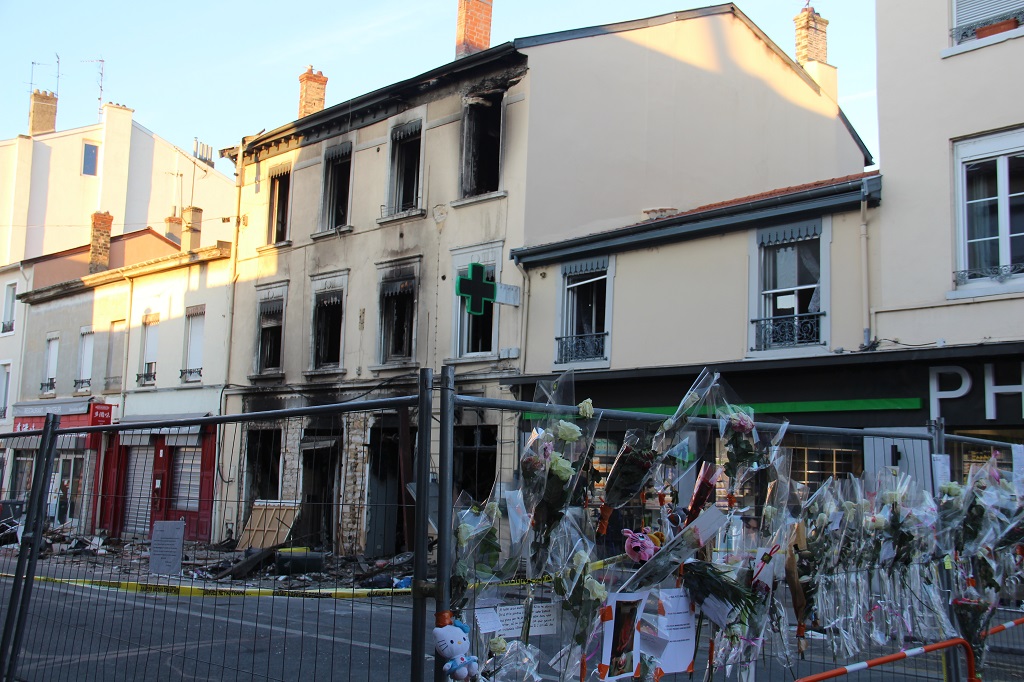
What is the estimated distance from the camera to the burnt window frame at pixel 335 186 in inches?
890

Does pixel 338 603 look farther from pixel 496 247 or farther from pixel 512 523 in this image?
pixel 496 247

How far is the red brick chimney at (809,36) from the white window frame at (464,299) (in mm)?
10372

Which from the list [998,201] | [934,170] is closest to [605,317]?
[934,170]

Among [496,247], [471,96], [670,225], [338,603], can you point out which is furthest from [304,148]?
[338,603]

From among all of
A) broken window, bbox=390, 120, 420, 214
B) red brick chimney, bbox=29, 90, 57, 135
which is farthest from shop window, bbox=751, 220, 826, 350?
red brick chimney, bbox=29, 90, 57, 135

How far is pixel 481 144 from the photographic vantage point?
19406mm

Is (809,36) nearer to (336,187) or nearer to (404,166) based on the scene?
(404,166)

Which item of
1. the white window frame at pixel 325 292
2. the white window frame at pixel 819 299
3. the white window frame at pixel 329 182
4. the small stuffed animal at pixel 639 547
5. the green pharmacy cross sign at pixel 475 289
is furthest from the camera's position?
the white window frame at pixel 329 182

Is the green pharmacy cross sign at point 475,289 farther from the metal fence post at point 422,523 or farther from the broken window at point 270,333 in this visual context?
the metal fence post at point 422,523

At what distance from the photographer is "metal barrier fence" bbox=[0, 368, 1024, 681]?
3.45 meters

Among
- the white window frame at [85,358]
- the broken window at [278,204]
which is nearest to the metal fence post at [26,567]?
the broken window at [278,204]

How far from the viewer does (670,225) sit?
1538 cm

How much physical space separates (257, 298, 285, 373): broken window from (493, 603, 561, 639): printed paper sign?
2071 cm

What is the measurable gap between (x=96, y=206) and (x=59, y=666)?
35.3 meters
